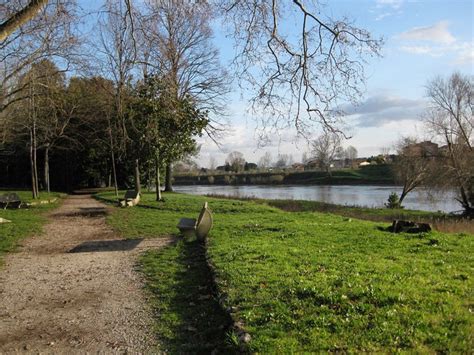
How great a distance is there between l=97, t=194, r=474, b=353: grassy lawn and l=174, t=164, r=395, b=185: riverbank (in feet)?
168

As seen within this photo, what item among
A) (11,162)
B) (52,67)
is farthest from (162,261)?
(11,162)

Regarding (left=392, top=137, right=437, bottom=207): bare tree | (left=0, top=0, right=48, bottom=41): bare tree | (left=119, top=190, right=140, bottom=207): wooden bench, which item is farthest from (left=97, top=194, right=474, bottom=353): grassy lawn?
(left=392, top=137, right=437, bottom=207): bare tree

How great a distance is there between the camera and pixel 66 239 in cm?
1240

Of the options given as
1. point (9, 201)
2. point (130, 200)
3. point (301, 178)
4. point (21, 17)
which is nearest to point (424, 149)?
point (130, 200)

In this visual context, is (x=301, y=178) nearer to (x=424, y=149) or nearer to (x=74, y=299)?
(x=424, y=149)

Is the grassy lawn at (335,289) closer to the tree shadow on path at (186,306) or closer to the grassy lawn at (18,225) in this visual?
the tree shadow on path at (186,306)

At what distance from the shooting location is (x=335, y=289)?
5.68 meters

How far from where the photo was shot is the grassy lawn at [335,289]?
423cm

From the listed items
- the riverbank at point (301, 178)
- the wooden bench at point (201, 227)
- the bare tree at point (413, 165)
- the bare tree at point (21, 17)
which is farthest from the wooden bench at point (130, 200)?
the riverbank at point (301, 178)

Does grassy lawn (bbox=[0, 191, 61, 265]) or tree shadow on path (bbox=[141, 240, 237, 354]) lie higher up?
grassy lawn (bbox=[0, 191, 61, 265])

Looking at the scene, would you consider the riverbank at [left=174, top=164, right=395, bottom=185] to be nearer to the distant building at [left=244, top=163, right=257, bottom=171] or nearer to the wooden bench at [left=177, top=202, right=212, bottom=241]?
the distant building at [left=244, top=163, right=257, bottom=171]

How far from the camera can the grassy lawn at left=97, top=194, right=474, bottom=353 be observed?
423 centimetres

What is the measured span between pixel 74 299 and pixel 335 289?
3.76 metres

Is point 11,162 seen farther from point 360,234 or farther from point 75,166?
point 360,234
